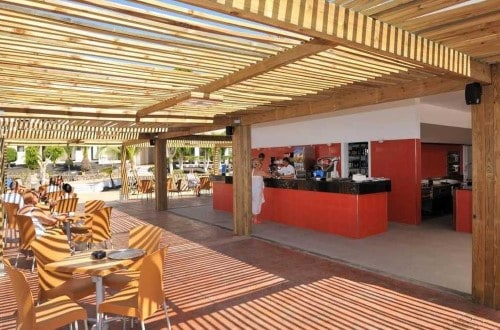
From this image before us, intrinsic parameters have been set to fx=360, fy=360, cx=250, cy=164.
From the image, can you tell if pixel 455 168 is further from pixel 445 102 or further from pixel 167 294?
pixel 167 294

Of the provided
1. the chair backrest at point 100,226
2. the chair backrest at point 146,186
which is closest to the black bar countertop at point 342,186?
the chair backrest at point 100,226

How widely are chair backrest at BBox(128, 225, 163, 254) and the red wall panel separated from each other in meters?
6.68

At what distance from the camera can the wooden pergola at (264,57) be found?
2.37 m

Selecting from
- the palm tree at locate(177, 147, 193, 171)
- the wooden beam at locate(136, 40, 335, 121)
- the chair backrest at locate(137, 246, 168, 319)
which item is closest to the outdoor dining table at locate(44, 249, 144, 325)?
the chair backrest at locate(137, 246, 168, 319)

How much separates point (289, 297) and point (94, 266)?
90.0 inches

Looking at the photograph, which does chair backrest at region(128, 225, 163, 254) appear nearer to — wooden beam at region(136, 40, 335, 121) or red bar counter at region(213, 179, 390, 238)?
wooden beam at region(136, 40, 335, 121)

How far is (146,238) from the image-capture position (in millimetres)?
4555

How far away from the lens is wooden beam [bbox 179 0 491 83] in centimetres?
188

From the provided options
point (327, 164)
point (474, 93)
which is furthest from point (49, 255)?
point (327, 164)

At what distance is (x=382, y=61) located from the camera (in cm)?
375

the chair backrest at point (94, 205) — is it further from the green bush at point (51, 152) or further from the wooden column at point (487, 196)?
the green bush at point (51, 152)

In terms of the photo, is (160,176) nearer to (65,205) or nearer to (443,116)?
(65,205)

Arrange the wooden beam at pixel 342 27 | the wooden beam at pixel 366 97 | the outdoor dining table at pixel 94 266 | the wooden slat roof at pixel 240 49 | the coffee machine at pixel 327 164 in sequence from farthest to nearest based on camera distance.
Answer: the coffee machine at pixel 327 164 < the wooden beam at pixel 366 97 < the outdoor dining table at pixel 94 266 < the wooden slat roof at pixel 240 49 < the wooden beam at pixel 342 27

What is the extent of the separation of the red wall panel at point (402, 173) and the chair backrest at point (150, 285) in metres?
7.36
